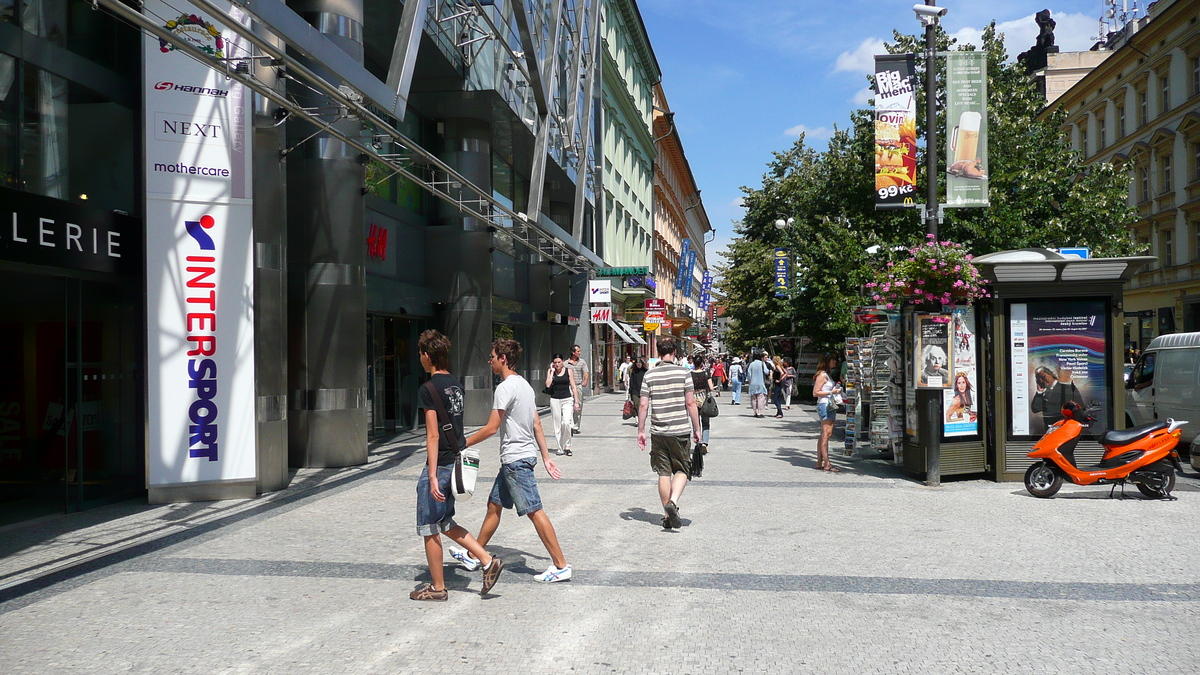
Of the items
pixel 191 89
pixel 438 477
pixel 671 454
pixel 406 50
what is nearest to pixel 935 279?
pixel 671 454

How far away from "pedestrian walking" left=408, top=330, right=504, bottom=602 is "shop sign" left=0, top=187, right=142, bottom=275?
181 inches

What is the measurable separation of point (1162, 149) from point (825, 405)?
32855mm

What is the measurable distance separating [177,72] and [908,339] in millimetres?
9081

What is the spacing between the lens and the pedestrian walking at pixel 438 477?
19.2 feet

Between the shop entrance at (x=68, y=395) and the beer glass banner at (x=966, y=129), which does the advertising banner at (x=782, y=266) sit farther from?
the shop entrance at (x=68, y=395)

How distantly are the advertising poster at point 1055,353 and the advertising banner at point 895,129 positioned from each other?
2.55m

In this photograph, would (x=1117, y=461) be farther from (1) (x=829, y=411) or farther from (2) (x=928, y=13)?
(2) (x=928, y=13)

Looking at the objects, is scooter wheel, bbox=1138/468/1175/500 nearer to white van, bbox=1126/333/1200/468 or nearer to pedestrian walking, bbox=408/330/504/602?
white van, bbox=1126/333/1200/468

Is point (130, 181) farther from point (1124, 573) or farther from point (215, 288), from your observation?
point (1124, 573)

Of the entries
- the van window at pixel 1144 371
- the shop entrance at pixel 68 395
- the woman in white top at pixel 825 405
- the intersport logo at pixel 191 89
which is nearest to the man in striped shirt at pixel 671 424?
the woman in white top at pixel 825 405

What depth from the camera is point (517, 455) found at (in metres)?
6.22

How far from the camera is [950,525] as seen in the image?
334 inches

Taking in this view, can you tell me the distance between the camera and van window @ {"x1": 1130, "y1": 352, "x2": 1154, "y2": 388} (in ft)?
49.9

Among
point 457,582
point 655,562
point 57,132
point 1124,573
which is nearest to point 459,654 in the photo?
point 457,582
